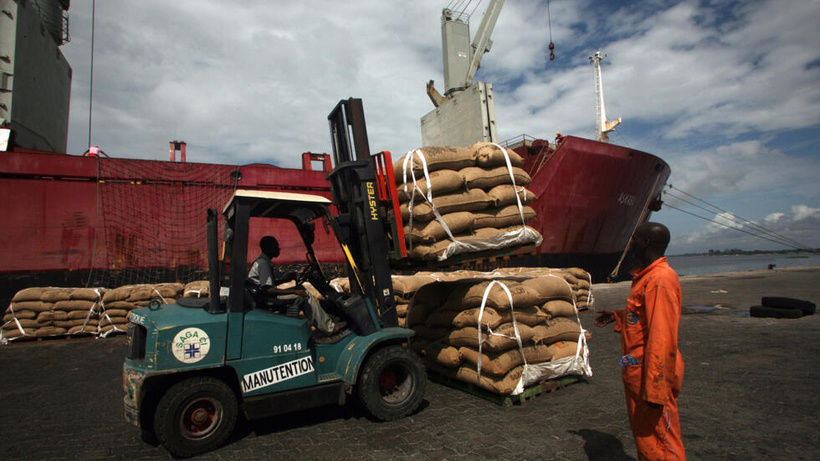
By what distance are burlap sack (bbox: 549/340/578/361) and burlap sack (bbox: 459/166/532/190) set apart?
1.94m

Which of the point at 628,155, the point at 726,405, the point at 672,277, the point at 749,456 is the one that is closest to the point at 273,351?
the point at 672,277

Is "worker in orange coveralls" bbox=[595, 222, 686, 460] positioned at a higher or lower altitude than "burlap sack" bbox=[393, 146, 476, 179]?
lower

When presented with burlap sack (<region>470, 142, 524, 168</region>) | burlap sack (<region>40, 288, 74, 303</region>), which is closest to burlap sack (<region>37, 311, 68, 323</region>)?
burlap sack (<region>40, 288, 74, 303</region>)

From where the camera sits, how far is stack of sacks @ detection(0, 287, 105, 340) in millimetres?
8812

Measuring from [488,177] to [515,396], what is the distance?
2506 millimetres

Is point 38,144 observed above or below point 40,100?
below

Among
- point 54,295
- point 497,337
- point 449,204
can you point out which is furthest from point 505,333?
point 54,295

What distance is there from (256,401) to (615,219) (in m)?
19.6

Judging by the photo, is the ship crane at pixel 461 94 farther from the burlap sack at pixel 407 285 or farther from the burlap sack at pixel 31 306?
the burlap sack at pixel 31 306

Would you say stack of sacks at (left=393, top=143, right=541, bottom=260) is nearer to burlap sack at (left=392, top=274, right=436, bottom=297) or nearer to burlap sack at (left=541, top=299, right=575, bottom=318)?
burlap sack at (left=541, top=299, right=575, bottom=318)

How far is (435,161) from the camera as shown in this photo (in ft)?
15.9

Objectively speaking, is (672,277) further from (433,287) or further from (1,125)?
(1,125)

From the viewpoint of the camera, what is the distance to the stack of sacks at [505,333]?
14.4 ft

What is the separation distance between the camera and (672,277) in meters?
2.32
